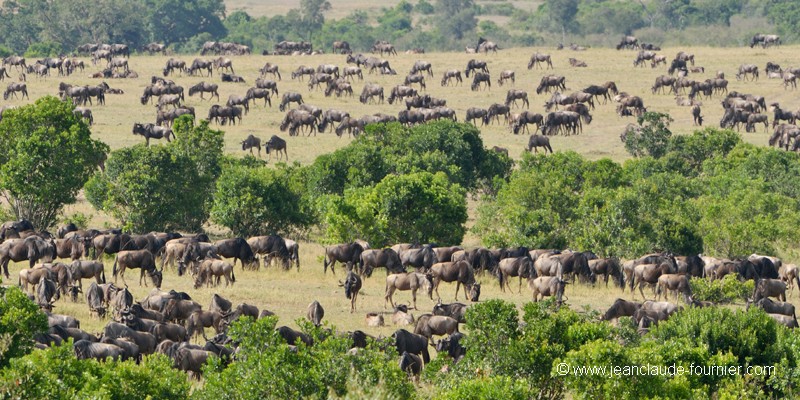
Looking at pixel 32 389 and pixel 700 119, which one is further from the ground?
pixel 32 389

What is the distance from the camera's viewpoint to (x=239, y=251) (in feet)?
152

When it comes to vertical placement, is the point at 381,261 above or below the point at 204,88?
below

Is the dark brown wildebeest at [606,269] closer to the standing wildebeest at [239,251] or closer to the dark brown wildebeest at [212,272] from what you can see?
the standing wildebeest at [239,251]

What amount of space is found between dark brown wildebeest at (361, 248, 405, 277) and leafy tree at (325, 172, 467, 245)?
156 inches

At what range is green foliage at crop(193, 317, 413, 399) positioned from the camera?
75.2 ft

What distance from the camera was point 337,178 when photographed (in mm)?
58719

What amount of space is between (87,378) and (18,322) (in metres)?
3.41

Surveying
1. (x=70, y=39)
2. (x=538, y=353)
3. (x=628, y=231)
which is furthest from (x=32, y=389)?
(x=70, y=39)

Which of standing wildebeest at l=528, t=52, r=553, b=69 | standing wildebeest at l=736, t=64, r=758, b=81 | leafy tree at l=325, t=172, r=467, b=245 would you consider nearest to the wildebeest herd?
leafy tree at l=325, t=172, r=467, b=245

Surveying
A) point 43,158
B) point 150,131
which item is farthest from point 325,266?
point 150,131

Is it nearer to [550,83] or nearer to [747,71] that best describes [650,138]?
[550,83]

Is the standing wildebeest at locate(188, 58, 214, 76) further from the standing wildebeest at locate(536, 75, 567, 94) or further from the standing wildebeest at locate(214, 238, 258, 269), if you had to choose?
the standing wildebeest at locate(214, 238, 258, 269)

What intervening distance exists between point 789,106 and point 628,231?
42.6 metres

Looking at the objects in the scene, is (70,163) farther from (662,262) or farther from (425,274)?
(662,262)
